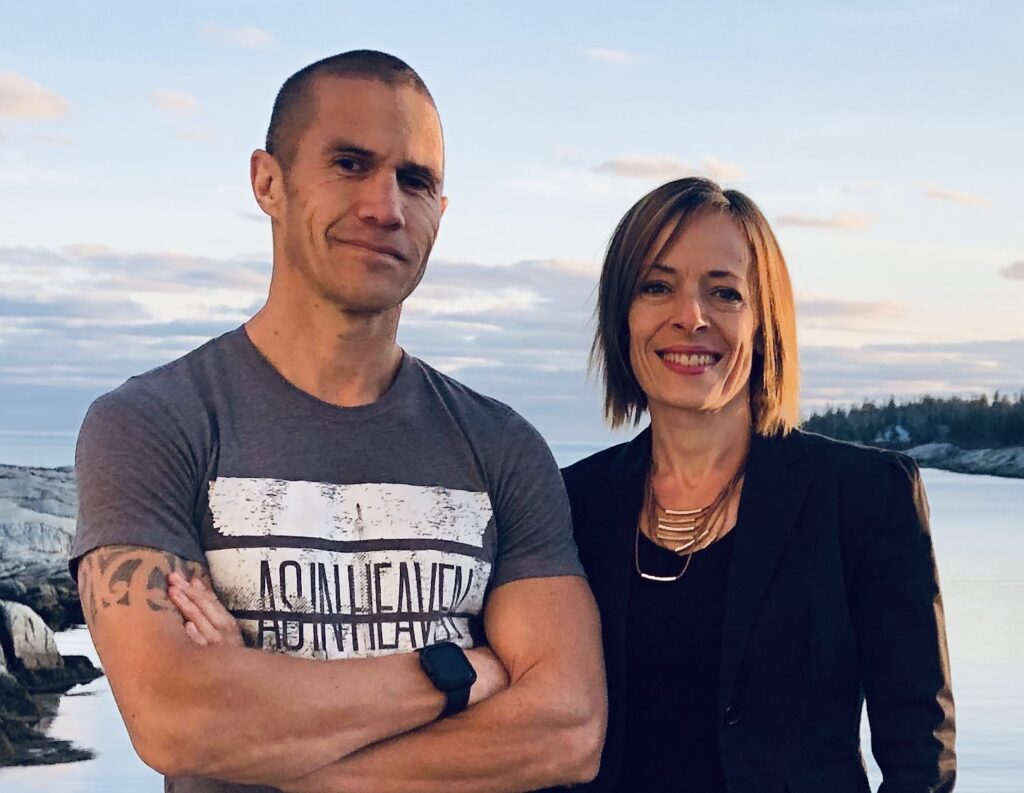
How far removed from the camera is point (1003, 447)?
156ft

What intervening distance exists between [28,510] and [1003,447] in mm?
37417

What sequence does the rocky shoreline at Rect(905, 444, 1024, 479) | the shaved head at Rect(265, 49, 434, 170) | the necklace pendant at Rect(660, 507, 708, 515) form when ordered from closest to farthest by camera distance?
the shaved head at Rect(265, 49, 434, 170), the necklace pendant at Rect(660, 507, 708, 515), the rocky shoreline at Rect(905, 444, 1024, 479)

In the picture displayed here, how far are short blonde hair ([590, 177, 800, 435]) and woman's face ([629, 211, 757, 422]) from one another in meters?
0.02

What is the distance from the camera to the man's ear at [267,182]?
127 inches

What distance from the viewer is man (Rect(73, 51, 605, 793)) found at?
2889 millimetres

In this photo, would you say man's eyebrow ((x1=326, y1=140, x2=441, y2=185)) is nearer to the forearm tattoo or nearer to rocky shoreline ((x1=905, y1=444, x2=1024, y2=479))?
the forearm tattoo

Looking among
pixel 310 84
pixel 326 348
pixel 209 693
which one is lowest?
pixel 209 693

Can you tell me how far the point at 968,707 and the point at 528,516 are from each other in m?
10.7

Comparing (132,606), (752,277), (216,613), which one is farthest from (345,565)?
(752,277)

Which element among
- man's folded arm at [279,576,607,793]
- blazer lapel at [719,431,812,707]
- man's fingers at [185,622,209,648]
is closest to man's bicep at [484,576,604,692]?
man's folded arm at [279,576,607,793]

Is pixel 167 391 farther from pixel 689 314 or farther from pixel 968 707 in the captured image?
pixel 968 707

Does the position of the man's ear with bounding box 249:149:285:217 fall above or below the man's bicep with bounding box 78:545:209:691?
above

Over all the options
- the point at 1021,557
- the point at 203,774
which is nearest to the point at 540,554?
the point at 203,774

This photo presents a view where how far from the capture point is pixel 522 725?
10.1 ft
